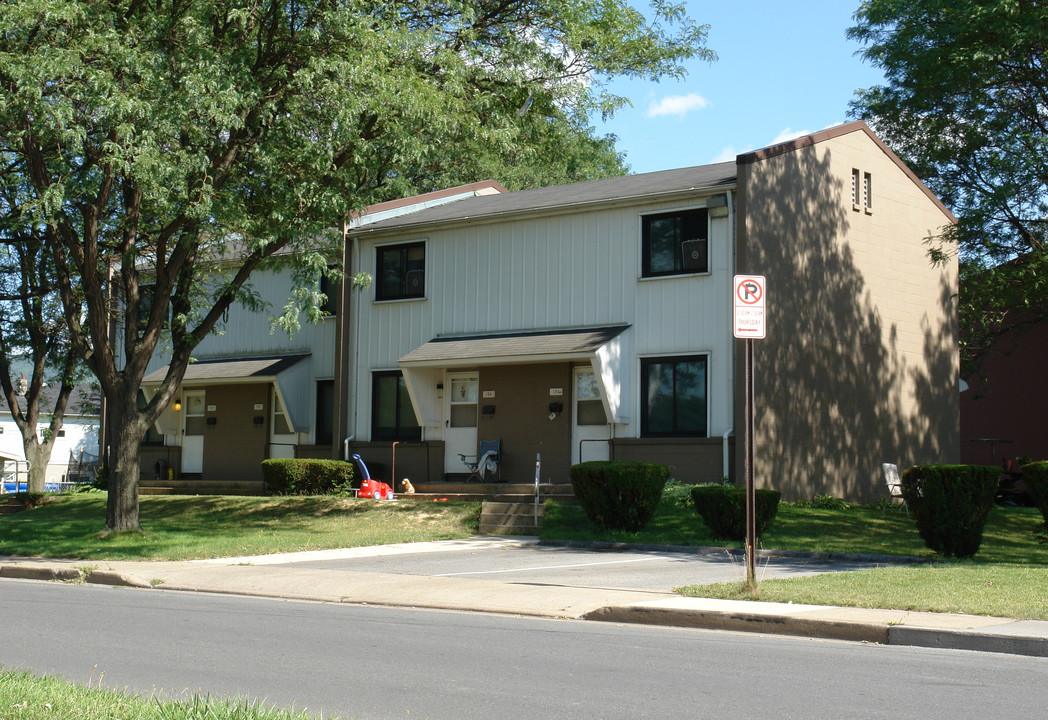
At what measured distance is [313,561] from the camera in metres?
15.6

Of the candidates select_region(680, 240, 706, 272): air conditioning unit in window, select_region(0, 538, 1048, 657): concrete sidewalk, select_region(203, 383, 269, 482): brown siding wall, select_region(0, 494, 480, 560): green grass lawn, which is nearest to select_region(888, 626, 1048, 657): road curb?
select_region(0, 538, 1048, 657): concrete sidewalk

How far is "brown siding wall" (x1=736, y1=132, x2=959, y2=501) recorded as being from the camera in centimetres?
2123

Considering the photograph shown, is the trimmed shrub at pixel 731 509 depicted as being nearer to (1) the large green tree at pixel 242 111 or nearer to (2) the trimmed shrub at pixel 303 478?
(1) the large green tree at pixel 242 111

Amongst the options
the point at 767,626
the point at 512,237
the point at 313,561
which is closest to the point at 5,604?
the point at 313,561

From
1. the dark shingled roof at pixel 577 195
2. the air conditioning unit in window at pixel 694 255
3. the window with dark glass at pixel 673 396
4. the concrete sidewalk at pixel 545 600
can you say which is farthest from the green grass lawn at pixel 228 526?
the dark shingled roof at pixel 577 195

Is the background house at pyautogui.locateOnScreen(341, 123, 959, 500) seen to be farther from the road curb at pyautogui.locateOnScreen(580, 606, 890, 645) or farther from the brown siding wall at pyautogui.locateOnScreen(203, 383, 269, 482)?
the road curb at pyautogui.locateOnScreen(580, 606, 890, 645)

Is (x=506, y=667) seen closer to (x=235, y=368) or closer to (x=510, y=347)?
(x=510, y=347)

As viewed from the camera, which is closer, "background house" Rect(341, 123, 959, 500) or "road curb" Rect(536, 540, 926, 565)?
"road curb" Rect(536, 540, 926, 565)

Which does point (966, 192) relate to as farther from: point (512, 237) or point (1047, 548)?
point (1047, 548)

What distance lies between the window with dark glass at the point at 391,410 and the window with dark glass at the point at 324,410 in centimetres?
198

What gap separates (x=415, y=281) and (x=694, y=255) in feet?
22.4

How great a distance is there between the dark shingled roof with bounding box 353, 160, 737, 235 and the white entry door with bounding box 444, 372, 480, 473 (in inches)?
139

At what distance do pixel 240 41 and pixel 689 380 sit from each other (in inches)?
397

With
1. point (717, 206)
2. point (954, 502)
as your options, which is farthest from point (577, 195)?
point (954, 502)
